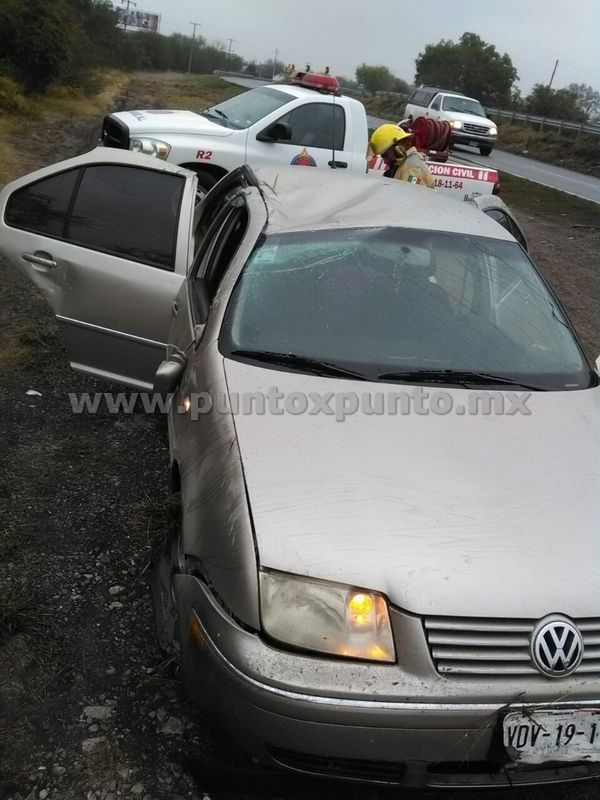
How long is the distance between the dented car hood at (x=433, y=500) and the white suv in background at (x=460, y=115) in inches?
768

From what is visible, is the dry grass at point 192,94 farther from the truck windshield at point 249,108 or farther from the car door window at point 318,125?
the car door window at point 318,125

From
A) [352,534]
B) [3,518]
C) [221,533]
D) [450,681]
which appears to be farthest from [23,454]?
[450,681]

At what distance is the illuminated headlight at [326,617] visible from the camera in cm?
181

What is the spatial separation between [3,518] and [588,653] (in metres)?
2.50

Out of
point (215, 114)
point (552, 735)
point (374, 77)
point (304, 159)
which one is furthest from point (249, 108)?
point (374, 77)

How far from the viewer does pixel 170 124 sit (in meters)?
8.00

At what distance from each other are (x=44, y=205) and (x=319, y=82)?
6189mm

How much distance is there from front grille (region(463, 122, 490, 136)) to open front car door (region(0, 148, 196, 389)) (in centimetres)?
1923

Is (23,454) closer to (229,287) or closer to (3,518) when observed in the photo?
(3,518)

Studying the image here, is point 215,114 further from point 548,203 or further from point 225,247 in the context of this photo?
point 548,203

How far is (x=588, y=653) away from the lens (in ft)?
6.05

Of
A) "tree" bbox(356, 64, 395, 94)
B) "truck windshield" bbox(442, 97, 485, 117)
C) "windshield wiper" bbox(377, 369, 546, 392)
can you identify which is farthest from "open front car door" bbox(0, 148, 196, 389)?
"tree" bbox(356, 64, 395, 94)

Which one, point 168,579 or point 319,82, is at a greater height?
point 319,82

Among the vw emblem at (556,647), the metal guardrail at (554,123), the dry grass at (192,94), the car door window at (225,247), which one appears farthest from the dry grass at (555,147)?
the vw emblem at (556,647)
